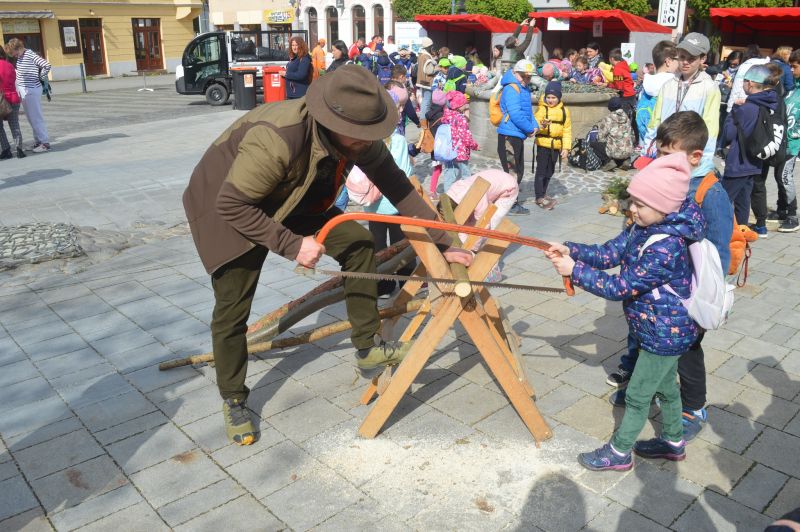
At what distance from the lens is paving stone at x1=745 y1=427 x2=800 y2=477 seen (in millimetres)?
3355

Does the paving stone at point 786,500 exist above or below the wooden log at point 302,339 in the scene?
below

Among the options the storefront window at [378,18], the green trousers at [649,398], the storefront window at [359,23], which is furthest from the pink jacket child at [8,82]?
the storefront window at [359,23]

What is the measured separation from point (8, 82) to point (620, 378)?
11.4 meters

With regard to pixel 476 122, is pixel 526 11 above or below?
above

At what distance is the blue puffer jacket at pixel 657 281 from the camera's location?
2996mm

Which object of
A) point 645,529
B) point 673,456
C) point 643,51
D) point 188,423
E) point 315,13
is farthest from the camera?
point 315,13

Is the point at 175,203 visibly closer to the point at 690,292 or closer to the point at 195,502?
the point at 195,502

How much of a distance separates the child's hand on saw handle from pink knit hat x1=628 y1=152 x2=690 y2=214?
1.34 feet

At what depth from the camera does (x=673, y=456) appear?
3387 millimetres

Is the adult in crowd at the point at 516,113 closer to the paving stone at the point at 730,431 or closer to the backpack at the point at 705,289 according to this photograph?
the paving stone at the point at 730,431

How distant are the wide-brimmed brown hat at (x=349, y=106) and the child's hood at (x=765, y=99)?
4606 millimetres

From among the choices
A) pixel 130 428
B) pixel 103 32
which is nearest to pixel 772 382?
pixel 130 428

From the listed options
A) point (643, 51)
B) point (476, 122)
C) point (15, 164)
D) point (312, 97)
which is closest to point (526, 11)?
point (643, 51)

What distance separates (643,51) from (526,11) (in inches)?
367
